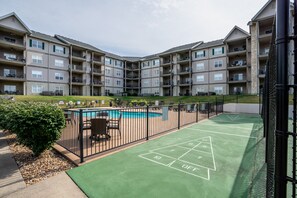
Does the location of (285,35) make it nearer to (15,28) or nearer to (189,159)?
(189,159)

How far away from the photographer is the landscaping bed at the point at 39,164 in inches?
147

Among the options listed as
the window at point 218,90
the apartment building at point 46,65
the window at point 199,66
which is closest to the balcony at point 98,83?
the apartment building at point 46,65

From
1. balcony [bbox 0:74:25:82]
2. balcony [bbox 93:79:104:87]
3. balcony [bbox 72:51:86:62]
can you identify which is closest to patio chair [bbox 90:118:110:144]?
balcony [bbox 0:74:25:82]

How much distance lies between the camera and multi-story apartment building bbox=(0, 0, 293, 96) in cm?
2453

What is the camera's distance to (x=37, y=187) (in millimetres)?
3277

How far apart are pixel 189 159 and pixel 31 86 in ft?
108

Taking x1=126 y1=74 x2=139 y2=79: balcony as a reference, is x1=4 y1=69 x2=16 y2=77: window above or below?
below

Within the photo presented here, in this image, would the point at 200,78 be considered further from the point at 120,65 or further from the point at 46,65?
the point at 46,65

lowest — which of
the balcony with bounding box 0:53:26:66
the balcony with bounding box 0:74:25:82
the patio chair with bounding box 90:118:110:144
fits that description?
the patio chair with bounding box 90:118:110:144

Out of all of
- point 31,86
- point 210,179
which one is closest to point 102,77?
point 31,86

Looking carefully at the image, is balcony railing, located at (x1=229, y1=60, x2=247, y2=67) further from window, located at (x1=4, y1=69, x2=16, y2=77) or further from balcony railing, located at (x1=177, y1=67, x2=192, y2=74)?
window, located at (x1=4, y1=69, x2=16, y2=77)

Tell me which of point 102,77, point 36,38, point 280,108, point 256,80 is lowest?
point 280,108

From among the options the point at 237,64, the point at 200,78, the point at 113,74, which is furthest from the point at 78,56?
the point at 237,64

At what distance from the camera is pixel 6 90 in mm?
25906
